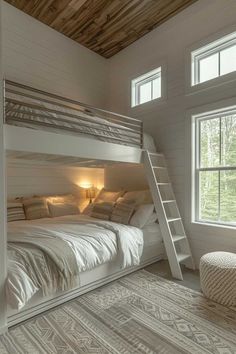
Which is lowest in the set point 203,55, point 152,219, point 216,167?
point 152,219

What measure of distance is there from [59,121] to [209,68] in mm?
2271

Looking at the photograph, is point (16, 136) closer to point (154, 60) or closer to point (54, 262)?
point (54, 262)

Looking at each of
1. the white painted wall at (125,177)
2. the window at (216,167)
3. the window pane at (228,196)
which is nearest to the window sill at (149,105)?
the window at (216,167)

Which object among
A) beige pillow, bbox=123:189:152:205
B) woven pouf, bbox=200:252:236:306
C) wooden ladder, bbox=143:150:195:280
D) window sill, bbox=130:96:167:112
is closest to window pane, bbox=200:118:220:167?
wooden ladder, bbox=143:150:195:280

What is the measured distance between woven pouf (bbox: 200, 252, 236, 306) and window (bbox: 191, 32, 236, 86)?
2316 mm

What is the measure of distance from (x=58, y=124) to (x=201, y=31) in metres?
2.45

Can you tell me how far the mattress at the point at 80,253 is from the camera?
1.86m

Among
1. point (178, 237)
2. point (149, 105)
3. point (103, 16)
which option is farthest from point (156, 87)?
point (178, 237)

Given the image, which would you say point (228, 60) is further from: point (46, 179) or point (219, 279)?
point (46, 179)

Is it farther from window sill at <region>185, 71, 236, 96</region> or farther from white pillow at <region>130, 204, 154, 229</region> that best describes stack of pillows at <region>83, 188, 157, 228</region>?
window sill at <region>185, 71, 236, 96</region>

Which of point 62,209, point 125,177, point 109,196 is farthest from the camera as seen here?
point 125,177

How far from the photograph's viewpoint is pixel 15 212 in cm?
340

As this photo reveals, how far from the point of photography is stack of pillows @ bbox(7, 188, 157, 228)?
3.29 metres

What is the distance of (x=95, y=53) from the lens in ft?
15.1
